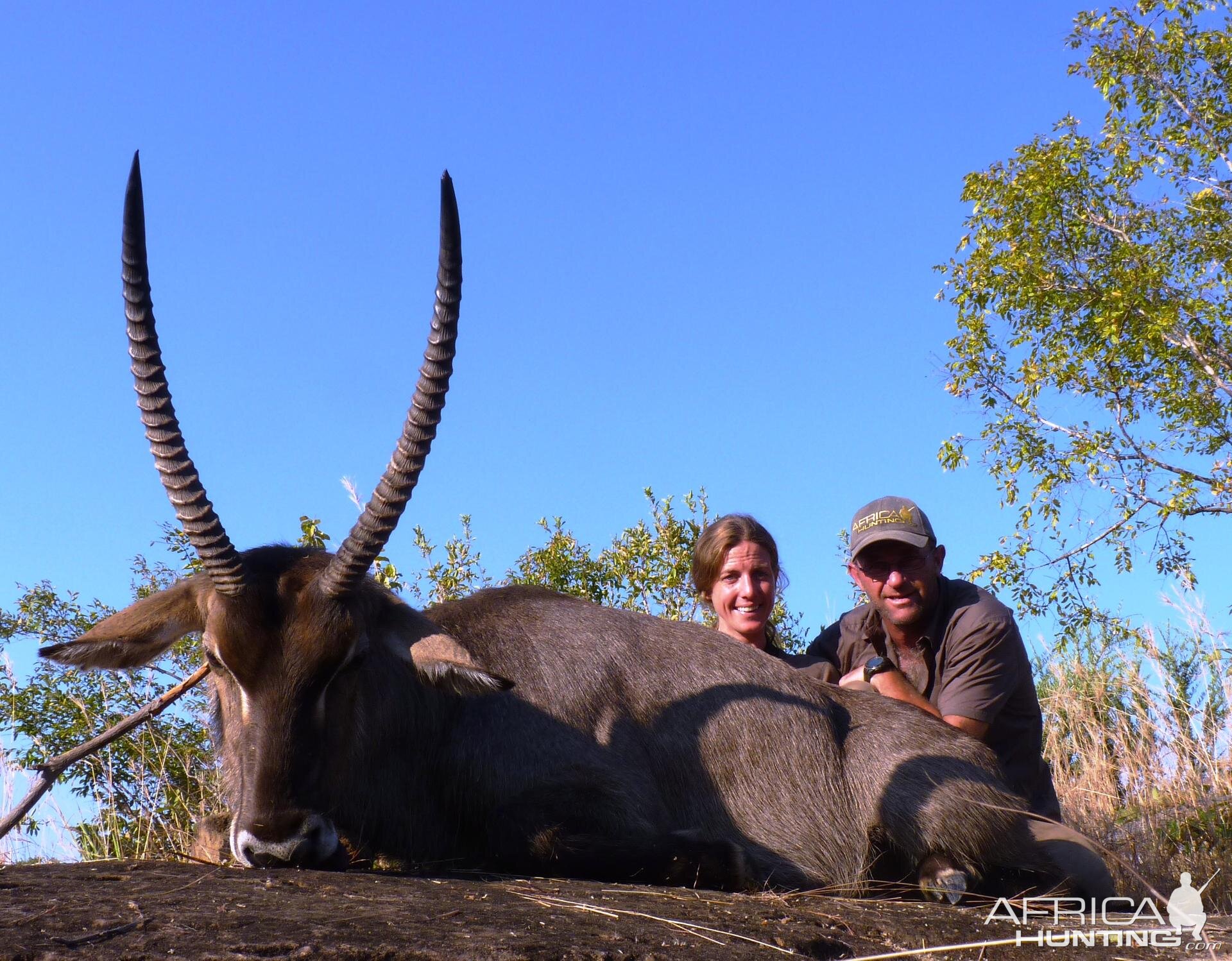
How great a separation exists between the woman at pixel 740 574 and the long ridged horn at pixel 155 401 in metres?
3.57

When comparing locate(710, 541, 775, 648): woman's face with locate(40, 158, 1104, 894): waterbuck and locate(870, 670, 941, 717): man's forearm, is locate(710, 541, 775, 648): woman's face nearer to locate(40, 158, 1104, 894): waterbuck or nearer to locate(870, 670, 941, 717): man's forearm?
locate(870, 670, 941, 717): man's forearm

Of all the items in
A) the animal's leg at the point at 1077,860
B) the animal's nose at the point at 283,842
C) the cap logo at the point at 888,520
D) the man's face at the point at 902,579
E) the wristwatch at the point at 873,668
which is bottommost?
the animal's nose at the point at 283,842

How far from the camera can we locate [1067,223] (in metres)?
18.3

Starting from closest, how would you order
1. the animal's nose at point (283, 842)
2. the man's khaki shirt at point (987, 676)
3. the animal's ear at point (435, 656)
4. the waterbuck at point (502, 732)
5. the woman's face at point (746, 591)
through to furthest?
the animal's nose at point (283, 842) < the waterbuck at point (502, 732) < the animal's ear at point (435, 656) < the man's khaki shirt at point (987, 676) < the woman's face at point (746, 591)

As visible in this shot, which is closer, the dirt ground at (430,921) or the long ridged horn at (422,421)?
the dirt ground at (430,921)

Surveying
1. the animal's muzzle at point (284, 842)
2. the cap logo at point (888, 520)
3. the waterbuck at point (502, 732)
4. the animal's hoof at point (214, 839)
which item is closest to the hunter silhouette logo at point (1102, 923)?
the waterbuck at point (502, 732)

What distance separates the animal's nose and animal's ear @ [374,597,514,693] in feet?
2.55

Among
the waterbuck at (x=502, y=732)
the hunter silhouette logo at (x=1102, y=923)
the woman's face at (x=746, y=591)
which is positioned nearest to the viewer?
the hunter silhouette logo at (x=1102, y=923)

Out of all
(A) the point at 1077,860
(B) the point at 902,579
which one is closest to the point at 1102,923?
(A) the point at 1077,860

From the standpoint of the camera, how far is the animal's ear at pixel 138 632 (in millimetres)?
4965

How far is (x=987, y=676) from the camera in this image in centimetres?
575

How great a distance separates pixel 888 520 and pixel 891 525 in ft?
0.18

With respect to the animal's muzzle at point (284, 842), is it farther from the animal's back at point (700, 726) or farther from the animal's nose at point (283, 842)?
the animal's back at point (700, 726)

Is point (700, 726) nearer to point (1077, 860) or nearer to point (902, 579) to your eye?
point (902, 579)
